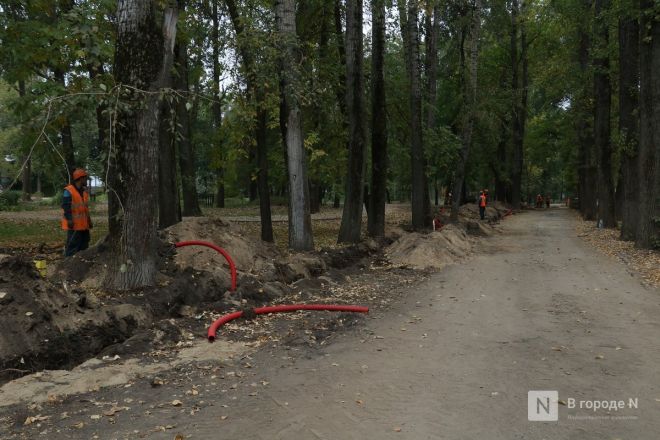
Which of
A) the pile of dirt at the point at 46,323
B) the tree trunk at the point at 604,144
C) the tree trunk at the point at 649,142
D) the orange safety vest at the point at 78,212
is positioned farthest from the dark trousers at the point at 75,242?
the tree trunk at the point at 604,144

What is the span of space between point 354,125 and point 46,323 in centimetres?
1056

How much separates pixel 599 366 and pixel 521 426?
2.02m

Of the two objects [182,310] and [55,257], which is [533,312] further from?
[55,257]

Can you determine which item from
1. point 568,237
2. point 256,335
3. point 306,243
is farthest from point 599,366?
point 568,237

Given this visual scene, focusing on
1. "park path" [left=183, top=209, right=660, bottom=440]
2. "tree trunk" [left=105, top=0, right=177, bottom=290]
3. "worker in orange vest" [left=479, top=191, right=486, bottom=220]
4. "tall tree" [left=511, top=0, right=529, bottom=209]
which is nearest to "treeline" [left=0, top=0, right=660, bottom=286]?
"tree trunk" [left=105, top=0, right=177, bottom=290]

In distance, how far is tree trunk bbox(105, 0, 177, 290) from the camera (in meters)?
7.65

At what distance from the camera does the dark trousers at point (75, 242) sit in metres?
9.72

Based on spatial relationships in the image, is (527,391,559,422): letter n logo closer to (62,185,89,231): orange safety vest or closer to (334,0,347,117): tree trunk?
(62,185,89,231): orange safety vest

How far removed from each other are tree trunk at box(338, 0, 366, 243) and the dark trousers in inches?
279

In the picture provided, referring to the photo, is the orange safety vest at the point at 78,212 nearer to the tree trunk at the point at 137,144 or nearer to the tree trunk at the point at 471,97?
the tree trunk at the point at 137,144

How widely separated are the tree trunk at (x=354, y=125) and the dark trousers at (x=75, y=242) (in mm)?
7080

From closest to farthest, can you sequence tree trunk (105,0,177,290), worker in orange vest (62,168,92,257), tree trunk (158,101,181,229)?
tree trunk (105,0,177,290)
worker in orange vest (62,168,92,257)
tree trunk (158,101,181,229)

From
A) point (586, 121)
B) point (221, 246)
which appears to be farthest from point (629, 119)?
point (221, 246)

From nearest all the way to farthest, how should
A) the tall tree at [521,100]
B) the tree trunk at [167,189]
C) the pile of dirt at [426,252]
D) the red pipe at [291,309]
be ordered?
the red pipe at [291,309] < the pile of dirt at [426,252] < the tree trunk at [167,189] < the tall tree at [521,100]
